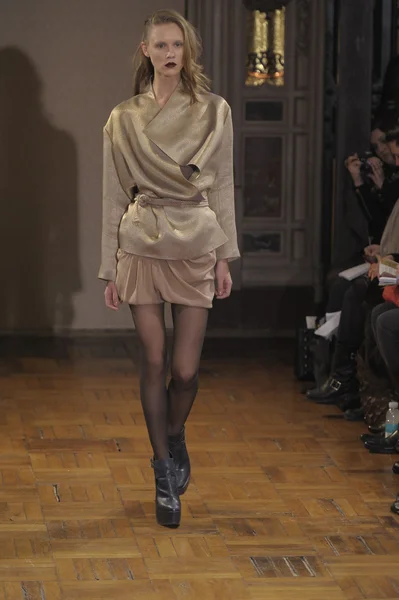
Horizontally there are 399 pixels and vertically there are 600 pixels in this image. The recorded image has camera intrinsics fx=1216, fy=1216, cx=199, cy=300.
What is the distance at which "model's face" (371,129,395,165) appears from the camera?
17.7ft

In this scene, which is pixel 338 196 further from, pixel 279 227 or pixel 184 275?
pixel 184 275

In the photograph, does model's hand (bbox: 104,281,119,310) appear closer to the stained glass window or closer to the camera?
the camera

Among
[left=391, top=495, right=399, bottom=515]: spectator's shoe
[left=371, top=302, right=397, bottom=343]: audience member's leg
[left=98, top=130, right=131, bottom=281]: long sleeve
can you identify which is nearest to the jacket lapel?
[left=98, top=130, right=131, bottom=281]: long sleeve

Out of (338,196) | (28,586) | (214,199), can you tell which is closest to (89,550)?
(28,586)

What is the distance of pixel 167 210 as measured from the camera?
346 centimetres

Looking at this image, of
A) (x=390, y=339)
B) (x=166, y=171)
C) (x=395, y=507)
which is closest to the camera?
(x=166, y=171)

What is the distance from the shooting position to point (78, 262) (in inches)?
278

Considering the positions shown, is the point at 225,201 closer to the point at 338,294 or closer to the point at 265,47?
the point at 338,294

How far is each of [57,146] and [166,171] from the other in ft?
12.0

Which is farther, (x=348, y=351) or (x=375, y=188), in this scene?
(x=375, y=188)

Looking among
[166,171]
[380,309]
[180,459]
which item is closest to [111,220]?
[166,171]

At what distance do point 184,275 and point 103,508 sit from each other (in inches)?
30.6

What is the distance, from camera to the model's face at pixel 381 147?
5.39 m

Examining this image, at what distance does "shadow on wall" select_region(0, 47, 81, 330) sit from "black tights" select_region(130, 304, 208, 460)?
11.7 ft
